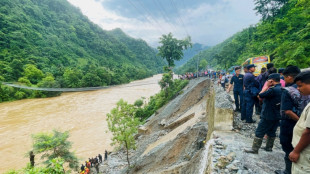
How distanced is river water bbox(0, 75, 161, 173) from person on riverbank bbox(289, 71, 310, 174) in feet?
36.6

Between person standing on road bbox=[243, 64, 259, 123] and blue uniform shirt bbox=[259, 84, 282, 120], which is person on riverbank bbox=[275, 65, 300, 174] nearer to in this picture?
blue uniform shirt bbox=[259, 84, 282, 120]

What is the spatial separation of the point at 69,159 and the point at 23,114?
2476cm

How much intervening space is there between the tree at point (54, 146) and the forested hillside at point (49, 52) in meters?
36.0

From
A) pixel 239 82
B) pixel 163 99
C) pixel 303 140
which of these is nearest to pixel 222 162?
pixel 303 140

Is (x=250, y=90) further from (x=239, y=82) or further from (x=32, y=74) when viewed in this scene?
(x=32, y=74)

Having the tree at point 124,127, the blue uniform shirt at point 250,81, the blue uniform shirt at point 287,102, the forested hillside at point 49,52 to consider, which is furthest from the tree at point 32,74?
the blue uniform shirt at point 287,102

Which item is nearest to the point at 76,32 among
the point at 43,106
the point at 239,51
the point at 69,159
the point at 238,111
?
the point at 43,106

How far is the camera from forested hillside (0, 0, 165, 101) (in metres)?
47.5

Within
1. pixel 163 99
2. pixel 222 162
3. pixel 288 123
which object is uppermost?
pixel 288 123

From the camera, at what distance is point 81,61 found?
87.1 metres

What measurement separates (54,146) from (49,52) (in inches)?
2936

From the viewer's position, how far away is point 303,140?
1841mm

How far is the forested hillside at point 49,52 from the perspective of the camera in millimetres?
47500

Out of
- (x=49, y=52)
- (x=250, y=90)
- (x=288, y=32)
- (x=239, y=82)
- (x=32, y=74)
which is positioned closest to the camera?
(x=250, y=90)
